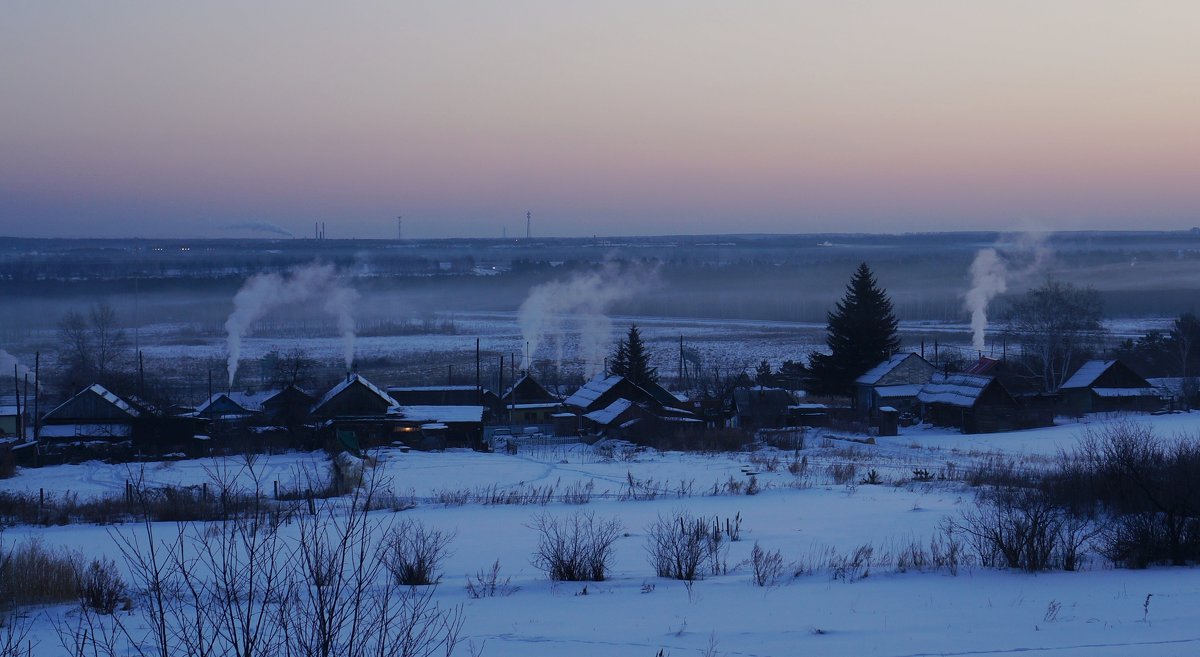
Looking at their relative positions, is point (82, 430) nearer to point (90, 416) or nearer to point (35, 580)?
point (90, 416)

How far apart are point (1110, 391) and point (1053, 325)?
8444 millimetres

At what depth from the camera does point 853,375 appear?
145 ft

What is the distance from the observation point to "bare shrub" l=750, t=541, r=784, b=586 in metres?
9.65

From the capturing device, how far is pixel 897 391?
132ft

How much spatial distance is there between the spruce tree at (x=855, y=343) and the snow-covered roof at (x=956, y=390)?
6.00 metres

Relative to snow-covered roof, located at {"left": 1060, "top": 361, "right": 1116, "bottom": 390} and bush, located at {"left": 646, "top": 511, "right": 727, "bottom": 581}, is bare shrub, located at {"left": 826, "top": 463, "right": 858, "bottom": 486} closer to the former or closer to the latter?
bush, located at {"left": 646, "top": 511, "right": 727, "bottom": 581}

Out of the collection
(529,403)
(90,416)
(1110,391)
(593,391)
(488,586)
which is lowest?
(529,403)

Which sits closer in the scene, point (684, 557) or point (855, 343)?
point (684, 557)

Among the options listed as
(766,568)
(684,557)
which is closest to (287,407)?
(684,557)

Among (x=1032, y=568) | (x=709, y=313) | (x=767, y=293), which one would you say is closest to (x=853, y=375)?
(x=1032, y=568)

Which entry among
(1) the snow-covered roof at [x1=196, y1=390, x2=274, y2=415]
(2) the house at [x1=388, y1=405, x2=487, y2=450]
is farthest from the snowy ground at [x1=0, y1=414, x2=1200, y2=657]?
(1) the snow-covered roof at [x1=196, y1=390, x2=274, y2=415]

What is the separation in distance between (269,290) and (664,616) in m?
54.3

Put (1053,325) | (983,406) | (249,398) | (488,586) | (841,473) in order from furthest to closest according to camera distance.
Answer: (1053,325)
(249,398)
(983,406)
(841,473)
(488,586)

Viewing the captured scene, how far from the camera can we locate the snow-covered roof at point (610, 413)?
34.1 m
